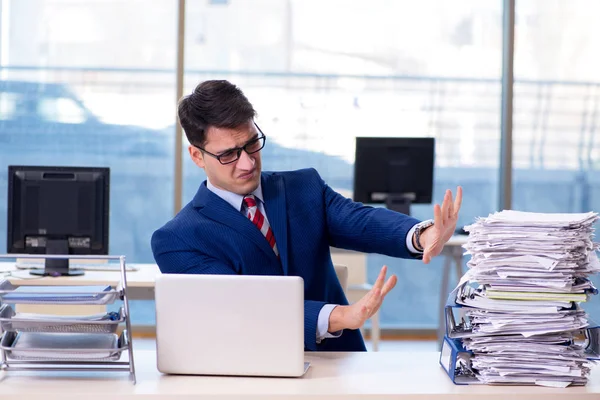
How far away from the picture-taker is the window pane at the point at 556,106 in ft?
21.5

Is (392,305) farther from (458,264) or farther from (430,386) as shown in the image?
(430,386)

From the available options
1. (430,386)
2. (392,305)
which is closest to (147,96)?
(392,305)

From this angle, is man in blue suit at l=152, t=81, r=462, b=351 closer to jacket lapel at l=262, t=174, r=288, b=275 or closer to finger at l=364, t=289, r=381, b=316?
jacket lapel at l=262, t=174, r=288, b=275

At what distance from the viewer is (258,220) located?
248cm

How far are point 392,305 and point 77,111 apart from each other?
2753mm

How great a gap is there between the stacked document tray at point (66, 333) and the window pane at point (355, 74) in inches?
178

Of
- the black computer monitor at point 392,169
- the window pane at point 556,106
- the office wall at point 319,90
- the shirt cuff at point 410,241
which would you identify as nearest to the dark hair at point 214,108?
the shirt cuff at point 410,241

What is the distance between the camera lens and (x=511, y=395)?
1.83 m

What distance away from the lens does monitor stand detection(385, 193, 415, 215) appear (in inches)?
217

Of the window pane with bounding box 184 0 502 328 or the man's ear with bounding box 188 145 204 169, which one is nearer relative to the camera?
the man's ear with bounding box 188 145 204 169

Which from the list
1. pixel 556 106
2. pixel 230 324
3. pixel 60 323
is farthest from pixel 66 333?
pixel 556 106

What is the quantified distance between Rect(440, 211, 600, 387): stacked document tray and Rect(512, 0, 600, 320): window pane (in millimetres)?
4808

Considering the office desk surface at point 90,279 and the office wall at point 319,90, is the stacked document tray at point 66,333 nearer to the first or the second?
the office desk surface at point 90,279

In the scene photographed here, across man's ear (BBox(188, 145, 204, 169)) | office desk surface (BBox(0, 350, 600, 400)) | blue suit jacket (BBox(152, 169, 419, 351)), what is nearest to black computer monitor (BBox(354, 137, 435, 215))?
blue suit jacket (BBox(152, 169, 419, 351))
